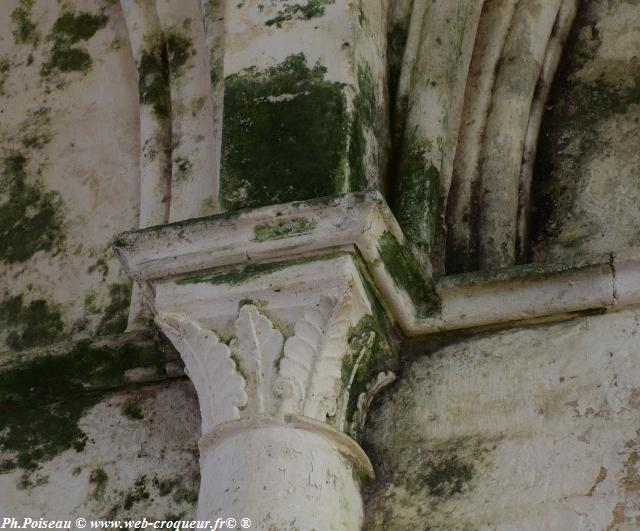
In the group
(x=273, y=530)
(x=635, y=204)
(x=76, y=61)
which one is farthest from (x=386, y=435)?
(x=76, y=61)

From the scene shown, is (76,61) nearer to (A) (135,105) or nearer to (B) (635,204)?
(A) (135,105)

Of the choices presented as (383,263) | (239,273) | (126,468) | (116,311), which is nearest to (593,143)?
(383,263)

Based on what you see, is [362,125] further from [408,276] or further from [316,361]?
[316,361]

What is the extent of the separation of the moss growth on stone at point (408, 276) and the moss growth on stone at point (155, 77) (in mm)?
872

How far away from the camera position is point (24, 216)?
366 centimetres

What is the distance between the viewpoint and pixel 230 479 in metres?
2.60

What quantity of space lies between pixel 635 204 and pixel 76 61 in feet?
5.20

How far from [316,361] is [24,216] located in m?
1.24

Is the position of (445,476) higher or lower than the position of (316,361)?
lower

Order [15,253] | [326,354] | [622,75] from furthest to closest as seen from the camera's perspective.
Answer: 1. [15,253]
2. [622,75]
3. [326,354]

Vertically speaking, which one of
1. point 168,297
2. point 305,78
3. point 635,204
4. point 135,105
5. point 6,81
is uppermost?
point 6,81

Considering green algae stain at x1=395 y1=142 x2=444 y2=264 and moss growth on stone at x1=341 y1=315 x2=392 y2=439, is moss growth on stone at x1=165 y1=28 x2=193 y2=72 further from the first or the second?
moss growth on stone at x1=341 y1=315 x2=392 y2=439

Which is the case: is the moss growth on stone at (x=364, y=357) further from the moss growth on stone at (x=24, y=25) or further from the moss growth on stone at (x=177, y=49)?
the moss growth on stone at (x=24, y=25)

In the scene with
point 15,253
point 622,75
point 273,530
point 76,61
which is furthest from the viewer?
point 76,61
